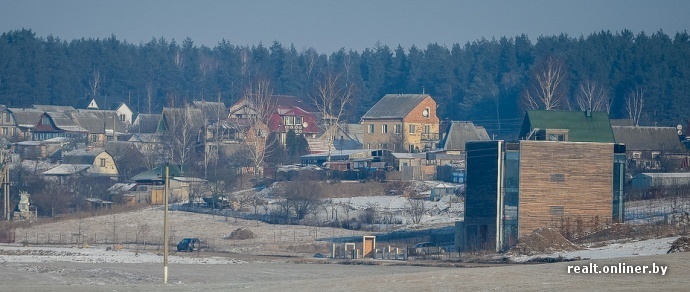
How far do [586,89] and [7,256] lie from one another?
9099 cm

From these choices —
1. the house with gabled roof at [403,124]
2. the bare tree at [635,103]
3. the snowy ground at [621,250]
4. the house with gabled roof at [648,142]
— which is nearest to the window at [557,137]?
the snowy ground at [621,250]

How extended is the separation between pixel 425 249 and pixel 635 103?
77.4 metres

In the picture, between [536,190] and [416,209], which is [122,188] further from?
[536,190]

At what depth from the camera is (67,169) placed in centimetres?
9269

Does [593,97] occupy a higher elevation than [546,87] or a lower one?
higher

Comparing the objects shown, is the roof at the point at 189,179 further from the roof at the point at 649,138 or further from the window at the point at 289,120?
the roof at the point at 649,138

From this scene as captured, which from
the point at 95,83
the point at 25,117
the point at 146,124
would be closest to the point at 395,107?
the point at 146,124

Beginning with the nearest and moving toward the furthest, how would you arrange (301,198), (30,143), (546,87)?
(301,198) < (546,87) < (30,143)

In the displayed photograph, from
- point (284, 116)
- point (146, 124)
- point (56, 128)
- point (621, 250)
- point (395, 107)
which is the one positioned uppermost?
point (395, 107)

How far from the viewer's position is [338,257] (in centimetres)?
5088

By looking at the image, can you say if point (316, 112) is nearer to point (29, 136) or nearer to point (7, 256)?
point (29, 136)

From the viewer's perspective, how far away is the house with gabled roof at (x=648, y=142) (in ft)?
299

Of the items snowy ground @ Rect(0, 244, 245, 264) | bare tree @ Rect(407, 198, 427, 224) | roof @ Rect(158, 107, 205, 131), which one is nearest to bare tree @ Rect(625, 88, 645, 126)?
roof @ Rect(158, 107, 205, 131)

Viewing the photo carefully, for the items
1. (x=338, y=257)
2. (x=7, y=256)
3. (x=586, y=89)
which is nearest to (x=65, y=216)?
(x=7, y=256)
